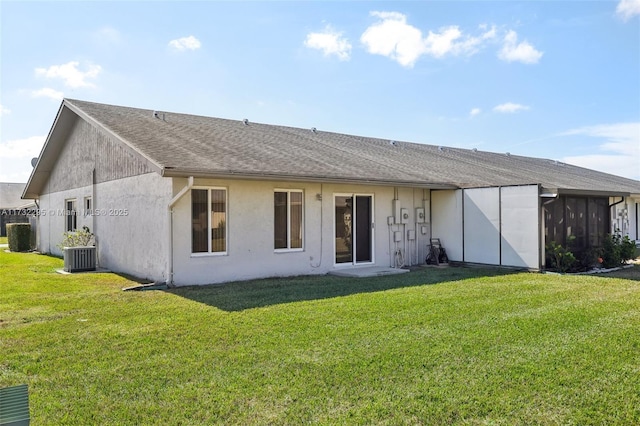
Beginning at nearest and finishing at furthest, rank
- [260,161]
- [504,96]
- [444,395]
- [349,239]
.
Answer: [444,395], [260,161], [349,239], [504,96]

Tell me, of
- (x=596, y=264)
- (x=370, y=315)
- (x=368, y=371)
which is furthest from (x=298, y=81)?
(x=368, y=371)

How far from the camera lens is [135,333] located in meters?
5.82

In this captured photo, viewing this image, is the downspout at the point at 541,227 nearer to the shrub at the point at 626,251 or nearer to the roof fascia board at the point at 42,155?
the shrub at the point at 626,251

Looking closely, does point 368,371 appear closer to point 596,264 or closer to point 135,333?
point 135,333

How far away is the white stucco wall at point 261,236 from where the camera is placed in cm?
970

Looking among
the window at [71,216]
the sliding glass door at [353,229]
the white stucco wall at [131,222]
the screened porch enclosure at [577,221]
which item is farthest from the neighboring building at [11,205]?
the screened porch enclosure at [577,221]

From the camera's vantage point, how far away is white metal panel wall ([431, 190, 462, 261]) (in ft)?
44.4

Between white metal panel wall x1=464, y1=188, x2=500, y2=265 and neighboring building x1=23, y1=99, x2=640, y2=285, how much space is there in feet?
0.10

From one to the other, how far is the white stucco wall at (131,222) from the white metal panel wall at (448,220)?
8.12 m

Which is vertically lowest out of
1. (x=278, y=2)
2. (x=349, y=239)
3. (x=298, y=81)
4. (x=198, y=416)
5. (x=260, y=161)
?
(x=198, y=416)

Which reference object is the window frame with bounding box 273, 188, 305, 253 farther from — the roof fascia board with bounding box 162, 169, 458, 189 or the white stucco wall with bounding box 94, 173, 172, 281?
the white stucco wall with bounding box 94, 173, 172, 281

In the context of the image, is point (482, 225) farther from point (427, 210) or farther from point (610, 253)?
point (610, 253)

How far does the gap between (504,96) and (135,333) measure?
15286 mm

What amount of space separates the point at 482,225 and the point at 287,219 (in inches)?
223
